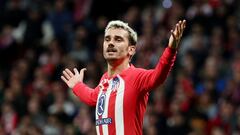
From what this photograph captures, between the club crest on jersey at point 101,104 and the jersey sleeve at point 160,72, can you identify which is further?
the club crest on jersey at point 101,104

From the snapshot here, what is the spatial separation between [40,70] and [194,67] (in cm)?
321

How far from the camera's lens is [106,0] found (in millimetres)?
16391

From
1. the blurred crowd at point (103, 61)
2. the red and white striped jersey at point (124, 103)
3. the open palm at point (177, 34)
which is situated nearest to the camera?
the open palm at point (177, 34)

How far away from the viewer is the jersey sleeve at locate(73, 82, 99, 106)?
7.53 m

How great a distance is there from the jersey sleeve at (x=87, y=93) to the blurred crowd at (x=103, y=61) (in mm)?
3962

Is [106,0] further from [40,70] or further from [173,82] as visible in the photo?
[173,82]

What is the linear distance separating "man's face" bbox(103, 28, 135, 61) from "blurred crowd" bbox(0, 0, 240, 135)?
15.2 feet

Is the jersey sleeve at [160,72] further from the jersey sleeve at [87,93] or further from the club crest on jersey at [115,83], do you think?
the jersey sleeve at [87,93]

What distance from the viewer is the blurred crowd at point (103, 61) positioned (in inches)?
484

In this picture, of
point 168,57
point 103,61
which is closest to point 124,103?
point 168,57

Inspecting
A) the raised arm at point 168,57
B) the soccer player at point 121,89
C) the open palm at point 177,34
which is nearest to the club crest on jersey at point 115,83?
the soccer player at point 121,89

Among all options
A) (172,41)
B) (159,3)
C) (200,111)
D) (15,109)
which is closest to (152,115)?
(200,111)

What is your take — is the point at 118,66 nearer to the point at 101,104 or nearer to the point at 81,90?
the point at 101,104

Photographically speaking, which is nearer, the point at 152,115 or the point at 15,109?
the point at 152,115
